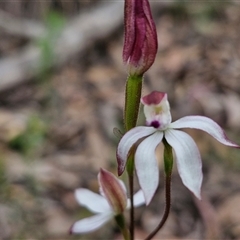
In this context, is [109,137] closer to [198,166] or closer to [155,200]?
[155,200]

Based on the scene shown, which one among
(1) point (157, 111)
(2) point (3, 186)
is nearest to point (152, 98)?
(1) point (157, 111)

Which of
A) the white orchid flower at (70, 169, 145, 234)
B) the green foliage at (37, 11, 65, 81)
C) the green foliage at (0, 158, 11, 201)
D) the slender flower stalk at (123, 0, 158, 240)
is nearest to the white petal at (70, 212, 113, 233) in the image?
the white orchid flower at (70, 169, 145, 234)

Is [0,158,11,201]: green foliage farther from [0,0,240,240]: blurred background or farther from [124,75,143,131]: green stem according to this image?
[124,75,143,131]: green stem

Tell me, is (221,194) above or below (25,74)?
below

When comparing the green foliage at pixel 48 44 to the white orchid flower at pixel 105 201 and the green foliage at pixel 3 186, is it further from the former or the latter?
the white orchid flower at pixel 105 201

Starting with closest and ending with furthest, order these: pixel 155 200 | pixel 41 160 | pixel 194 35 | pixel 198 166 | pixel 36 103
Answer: pixel 198 166 < pixel 155 200 < pixel 41 160 < pixel 36 103 < pixel 194 35

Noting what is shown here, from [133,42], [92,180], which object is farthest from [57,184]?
[133,42]

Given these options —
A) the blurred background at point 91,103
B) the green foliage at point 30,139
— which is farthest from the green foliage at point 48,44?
the green foliage at point 30,139

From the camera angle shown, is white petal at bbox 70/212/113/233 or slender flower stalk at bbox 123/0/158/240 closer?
slender flower stalk at bbox 123/0/158/240
